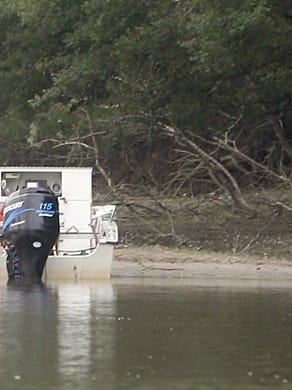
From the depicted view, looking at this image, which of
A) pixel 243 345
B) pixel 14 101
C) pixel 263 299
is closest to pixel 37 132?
pixel 14 101

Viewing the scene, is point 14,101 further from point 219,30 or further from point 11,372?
point 11,372

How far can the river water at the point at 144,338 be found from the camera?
1185 centimetres

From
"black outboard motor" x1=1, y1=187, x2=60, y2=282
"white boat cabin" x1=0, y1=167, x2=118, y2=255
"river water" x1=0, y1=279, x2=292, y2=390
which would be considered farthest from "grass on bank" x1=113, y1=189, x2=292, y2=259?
"black outboard motor" x1=1, y1=187, x2=60, y2=282

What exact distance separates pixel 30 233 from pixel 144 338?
7.79 m

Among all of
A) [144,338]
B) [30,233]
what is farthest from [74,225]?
[144,338]

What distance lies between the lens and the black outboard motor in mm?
22188

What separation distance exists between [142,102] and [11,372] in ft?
48.0

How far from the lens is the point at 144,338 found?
48.2 feet

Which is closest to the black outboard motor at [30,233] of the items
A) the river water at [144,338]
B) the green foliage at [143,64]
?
the river water at [144,338]

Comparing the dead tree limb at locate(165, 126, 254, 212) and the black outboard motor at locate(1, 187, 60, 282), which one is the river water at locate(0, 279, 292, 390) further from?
the dead tree limb at locate(165, 126, 254, 212)

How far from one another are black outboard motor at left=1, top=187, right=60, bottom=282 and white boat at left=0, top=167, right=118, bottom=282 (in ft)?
1.45

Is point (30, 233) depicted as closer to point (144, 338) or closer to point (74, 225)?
point (74, 225)

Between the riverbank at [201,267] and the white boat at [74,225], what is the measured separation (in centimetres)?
112

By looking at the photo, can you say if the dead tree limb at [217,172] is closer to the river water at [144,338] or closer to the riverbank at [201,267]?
the riverbank at [201,267]
